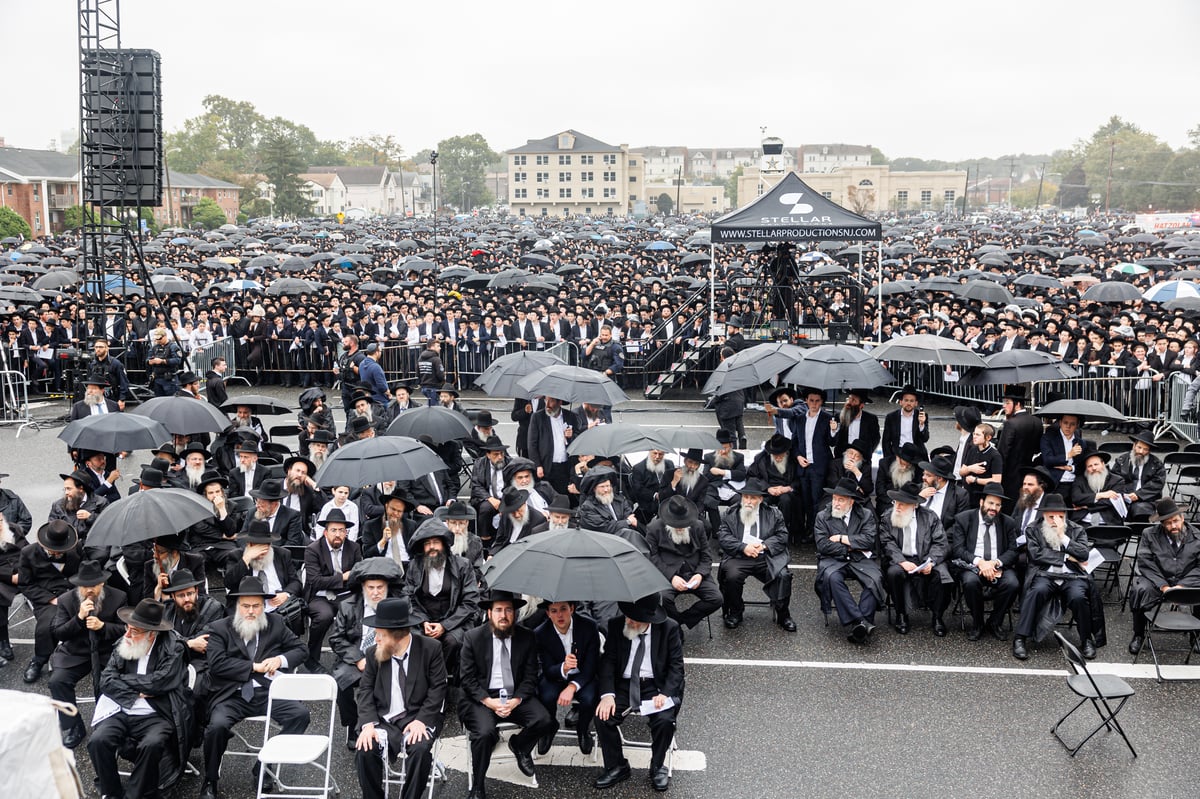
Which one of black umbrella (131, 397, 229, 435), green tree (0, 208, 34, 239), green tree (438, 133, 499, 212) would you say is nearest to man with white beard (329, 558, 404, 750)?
black umbrella (131, 397, 229, 435)

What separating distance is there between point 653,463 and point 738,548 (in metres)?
1.78

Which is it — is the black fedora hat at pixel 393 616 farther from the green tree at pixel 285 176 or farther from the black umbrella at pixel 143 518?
the green tree at pixel 285 176

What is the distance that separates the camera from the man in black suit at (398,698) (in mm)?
6387

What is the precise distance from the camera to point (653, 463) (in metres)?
11.1

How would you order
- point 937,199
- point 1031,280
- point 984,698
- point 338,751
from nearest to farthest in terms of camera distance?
point 338,751, point 984,698, point 1031,280, point 937,199

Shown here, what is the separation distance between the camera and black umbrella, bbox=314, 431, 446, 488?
29.8 ft

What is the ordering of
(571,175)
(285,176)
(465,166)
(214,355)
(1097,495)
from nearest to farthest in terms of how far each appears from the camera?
(1097,495) < (214,355) < (285,176) < (571,175) < (465,166)

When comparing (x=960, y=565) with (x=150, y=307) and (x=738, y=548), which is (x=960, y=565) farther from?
(x=150, y=307)

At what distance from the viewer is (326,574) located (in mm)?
8633

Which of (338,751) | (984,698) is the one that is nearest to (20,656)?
(338,751)

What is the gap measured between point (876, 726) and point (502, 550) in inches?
120

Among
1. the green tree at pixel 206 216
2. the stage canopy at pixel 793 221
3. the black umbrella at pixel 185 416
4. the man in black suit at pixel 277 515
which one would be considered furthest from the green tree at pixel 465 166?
the man in black suit at pixel 277 515

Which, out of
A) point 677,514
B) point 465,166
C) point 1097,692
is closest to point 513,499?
point 677,514

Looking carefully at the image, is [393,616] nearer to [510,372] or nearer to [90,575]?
[90,575]
